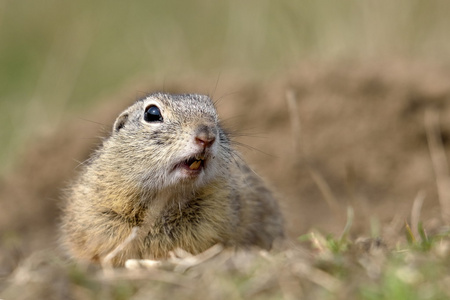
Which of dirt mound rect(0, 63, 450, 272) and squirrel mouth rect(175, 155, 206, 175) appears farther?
dirt mound rect(0, 63, 450, 272)

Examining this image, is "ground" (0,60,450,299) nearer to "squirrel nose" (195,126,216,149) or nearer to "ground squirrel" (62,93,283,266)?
"ground squirrel" (62,93,283,266)

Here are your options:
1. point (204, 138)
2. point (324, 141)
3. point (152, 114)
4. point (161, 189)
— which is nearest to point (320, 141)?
point (324, 141)

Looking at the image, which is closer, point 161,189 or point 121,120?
point 161,189

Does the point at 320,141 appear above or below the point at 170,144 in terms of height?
below

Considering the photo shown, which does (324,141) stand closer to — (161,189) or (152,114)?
(152,114)

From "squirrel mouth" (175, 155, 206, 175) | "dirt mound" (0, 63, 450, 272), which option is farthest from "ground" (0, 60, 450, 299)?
"squirrel mouth" (175, 155, 206, 175)

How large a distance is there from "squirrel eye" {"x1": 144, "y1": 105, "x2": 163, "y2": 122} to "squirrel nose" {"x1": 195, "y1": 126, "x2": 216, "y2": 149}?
1.71 feet

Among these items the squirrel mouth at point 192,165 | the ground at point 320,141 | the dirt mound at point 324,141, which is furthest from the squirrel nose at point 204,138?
the dirt mound at point 324,141

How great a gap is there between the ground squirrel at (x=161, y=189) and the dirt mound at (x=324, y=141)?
8.05 ft

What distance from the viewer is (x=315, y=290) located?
112 inches

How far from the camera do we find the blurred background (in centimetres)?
687

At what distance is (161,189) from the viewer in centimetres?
417

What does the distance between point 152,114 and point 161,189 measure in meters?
0.54

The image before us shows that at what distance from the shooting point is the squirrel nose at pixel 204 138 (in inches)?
151
